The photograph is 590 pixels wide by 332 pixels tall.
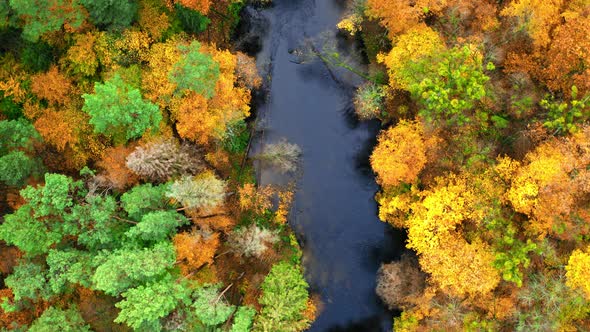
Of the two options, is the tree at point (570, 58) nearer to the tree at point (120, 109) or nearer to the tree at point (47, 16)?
the tree at point (120, 109)

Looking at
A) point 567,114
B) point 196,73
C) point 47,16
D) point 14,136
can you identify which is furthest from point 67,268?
point 567,114

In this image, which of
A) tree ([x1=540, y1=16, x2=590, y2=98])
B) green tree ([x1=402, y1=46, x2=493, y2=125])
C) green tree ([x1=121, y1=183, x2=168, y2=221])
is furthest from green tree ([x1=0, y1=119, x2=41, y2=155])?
tree ([x1=540, y1=16, x2=590, y2=98])

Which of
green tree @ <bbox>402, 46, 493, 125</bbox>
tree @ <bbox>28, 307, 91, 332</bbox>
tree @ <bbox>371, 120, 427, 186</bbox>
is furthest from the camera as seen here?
tree @ <bbox>371, 120, 427, 186</bbox>

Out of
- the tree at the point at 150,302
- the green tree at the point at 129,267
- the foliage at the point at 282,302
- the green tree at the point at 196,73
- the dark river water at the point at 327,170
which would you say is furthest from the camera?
the dark river water at the point at 327,170

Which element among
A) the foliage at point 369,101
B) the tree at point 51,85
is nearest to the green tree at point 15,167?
the tree at point 51,85

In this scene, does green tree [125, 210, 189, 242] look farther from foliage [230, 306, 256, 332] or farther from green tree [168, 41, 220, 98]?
green tree [168, 41, 220, 98]
